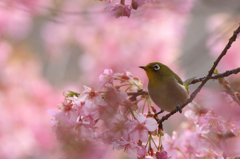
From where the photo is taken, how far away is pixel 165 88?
37.8 inches

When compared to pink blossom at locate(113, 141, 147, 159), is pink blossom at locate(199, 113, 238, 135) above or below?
above

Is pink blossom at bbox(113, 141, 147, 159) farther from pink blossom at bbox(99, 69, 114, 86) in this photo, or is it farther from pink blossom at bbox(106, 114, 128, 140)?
pink blossom at bbox(99, 69, 114, 86)

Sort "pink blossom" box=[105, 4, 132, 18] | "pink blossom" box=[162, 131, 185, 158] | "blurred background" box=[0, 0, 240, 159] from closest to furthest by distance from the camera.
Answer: "pink blossom" box=[105, 4, 132, 18] → "pink blossom" box=[162, 131, 185, 158] → "blurred background" box=[0, 0, 240, 159]

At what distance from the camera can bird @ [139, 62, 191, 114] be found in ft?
3.03

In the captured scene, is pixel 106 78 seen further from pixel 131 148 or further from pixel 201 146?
pixel 201 146

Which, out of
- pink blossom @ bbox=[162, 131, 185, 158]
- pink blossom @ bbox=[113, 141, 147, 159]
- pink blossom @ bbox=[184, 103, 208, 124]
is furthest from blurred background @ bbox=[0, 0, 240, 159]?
pink blossom @ bbox=[113, 141, 147, 159]

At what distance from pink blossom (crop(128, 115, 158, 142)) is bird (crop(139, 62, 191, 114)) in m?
0.15

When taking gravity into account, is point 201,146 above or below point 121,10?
below

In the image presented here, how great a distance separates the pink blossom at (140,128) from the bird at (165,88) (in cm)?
15

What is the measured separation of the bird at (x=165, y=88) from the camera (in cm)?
92

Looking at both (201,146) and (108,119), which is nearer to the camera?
(108,119)

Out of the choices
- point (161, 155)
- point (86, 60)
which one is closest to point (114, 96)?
point (161, 155)

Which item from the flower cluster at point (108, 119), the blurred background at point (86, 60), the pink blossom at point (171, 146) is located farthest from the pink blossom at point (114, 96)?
the blurred background at point (86, 60)

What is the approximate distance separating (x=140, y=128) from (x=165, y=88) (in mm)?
241
